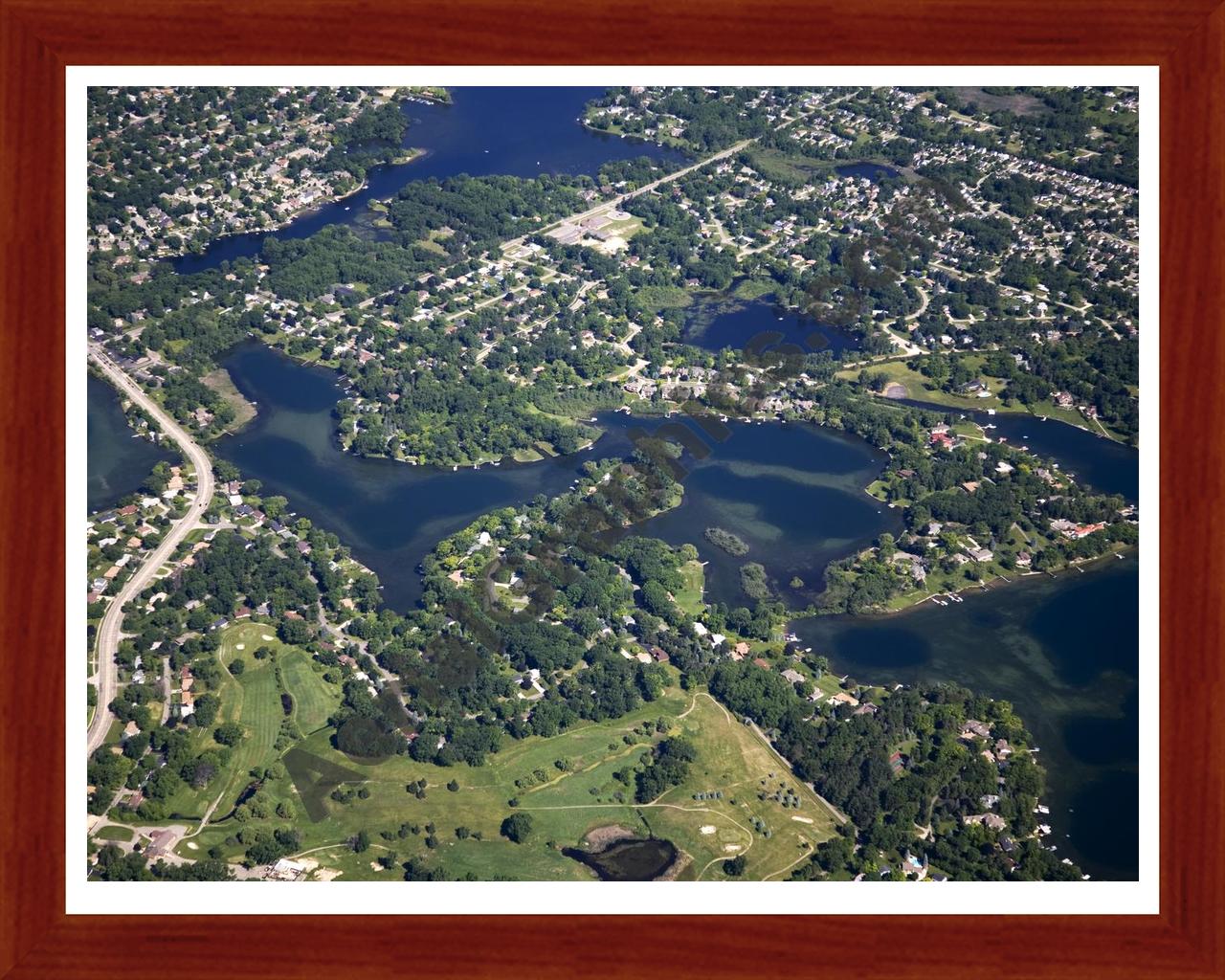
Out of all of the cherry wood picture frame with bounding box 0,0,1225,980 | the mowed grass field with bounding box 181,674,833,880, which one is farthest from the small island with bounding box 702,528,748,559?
the cherry wood picture frame with bounding box 0,0,1225,980

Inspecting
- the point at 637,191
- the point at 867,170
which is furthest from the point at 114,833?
the point at 867,170

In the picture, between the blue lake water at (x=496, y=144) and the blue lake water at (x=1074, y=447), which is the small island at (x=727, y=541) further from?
the blue lake water at (x=496, y=144)

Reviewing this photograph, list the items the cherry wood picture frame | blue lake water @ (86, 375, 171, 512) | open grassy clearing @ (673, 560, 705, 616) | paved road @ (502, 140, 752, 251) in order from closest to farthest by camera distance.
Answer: the cherry wood picture frame
open grassy clearing @ (673, 560, 705, 616)
blue lake water @ (86, 375, 171, 512)
paved road @ (502, 140, 752, 251)

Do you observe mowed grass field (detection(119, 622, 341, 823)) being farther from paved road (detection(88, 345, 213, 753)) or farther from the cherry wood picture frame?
the cherry wood picture frame

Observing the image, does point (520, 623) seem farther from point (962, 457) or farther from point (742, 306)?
point (742, 306)

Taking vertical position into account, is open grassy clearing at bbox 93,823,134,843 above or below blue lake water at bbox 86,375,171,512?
below

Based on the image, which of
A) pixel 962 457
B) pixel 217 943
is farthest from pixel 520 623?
pixel 217 943

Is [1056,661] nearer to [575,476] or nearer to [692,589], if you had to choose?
[692,589]
